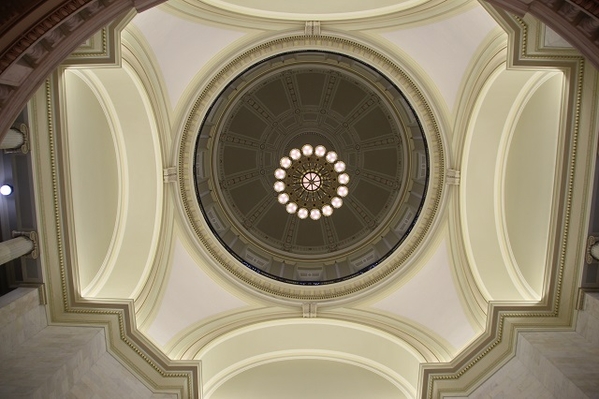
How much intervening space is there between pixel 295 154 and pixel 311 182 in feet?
4.38

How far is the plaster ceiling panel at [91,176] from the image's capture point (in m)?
11.2

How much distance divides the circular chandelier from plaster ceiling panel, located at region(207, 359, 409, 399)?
23.1 ft

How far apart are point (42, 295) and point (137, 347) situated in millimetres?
2274

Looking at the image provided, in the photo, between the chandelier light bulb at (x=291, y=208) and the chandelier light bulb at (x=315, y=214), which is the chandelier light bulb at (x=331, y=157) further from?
the chandelier light bulb at (x=291, y=208)

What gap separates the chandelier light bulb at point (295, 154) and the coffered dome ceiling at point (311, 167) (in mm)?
138

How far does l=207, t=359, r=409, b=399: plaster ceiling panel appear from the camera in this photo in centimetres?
1373

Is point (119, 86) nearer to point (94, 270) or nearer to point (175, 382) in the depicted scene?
point (94, 270)

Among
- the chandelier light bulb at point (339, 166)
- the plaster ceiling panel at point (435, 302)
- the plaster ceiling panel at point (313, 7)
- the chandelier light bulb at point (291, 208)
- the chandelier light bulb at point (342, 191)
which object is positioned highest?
the plaster ceiling panel at point (313, 7)

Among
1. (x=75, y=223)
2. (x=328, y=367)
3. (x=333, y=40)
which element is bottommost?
(x=328, y=367)

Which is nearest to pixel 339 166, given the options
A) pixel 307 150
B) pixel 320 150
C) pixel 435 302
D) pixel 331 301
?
pixel 320 150

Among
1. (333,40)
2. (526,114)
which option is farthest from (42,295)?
(526,114)

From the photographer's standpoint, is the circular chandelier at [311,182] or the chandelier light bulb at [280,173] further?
the chandelier light bulb at [280,173]

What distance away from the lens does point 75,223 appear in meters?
11.4

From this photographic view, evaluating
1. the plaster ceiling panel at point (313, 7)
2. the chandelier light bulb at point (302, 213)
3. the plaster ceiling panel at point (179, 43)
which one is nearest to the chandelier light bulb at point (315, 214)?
the chandelier light bulb at point (302, 213)
